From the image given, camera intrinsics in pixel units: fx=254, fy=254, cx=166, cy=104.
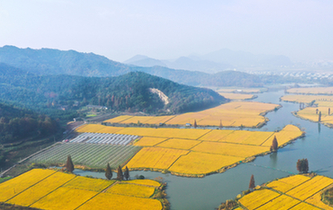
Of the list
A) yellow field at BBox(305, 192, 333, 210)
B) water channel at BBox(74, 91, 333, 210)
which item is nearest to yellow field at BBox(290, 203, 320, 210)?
yellow field at BBox(305, 192, 333, 210)

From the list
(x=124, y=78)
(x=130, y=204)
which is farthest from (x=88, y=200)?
(x=124, y=78)

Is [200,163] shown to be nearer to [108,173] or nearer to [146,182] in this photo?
[146,182]

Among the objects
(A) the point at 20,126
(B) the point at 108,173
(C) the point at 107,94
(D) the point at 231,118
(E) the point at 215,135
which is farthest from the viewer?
(C) the point at 107,94

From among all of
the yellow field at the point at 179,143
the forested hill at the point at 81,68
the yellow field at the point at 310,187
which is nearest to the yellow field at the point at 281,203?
the yellow field at the point at 310,187

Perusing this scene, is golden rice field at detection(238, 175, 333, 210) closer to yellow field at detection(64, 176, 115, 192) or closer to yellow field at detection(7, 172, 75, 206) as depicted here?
yellow field at detection(64, 176, 115, 192)

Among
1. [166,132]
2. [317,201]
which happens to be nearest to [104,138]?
[166,132]

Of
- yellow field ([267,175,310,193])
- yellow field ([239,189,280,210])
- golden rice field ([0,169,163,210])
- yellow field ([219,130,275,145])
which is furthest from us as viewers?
yellow field ([219,130,275,145])
